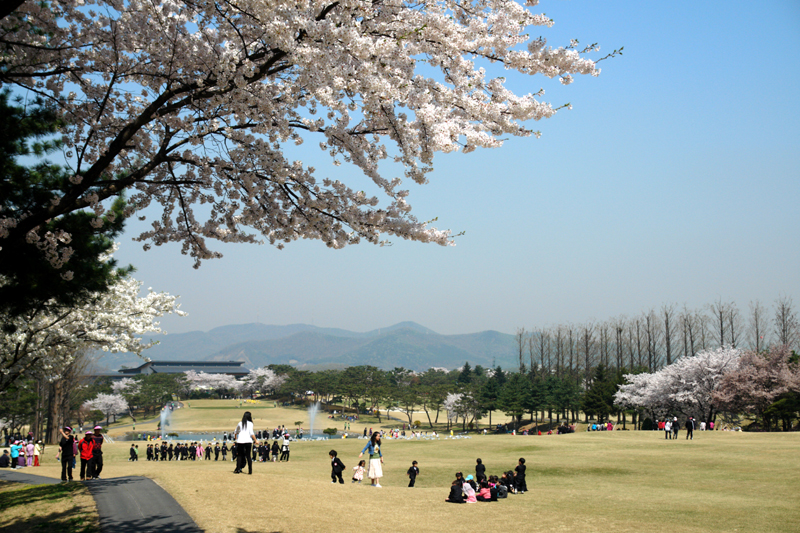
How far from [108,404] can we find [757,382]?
8595 centimetres

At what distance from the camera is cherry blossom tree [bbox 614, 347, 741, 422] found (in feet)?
139

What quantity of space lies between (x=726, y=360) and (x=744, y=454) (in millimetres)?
25378

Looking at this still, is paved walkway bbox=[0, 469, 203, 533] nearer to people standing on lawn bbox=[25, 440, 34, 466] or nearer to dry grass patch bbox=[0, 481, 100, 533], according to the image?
dry grass patch bbox=[0, 481, 100, 533]

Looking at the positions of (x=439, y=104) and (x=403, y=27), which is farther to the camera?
(x=439, y=104)

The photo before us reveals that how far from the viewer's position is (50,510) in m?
8.83

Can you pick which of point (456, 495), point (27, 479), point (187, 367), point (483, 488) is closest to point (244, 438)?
point (456, 495)

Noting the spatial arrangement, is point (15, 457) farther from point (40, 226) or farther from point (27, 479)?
point (40, 226)

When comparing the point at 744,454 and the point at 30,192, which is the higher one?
the point at 30,192

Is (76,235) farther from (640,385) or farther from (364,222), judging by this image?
(640,385)

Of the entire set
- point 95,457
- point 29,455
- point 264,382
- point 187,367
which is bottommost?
point 264,382

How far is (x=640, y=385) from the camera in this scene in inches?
1964

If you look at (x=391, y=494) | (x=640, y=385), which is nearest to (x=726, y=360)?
(x=640, y=385)

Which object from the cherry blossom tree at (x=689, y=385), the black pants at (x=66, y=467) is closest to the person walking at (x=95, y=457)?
the black pants at (x=66, y=467)

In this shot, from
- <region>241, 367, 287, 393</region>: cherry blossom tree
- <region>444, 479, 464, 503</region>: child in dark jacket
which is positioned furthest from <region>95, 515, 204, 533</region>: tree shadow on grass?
<region>241, 367, 287, 393</region>: cherry blossom tree
